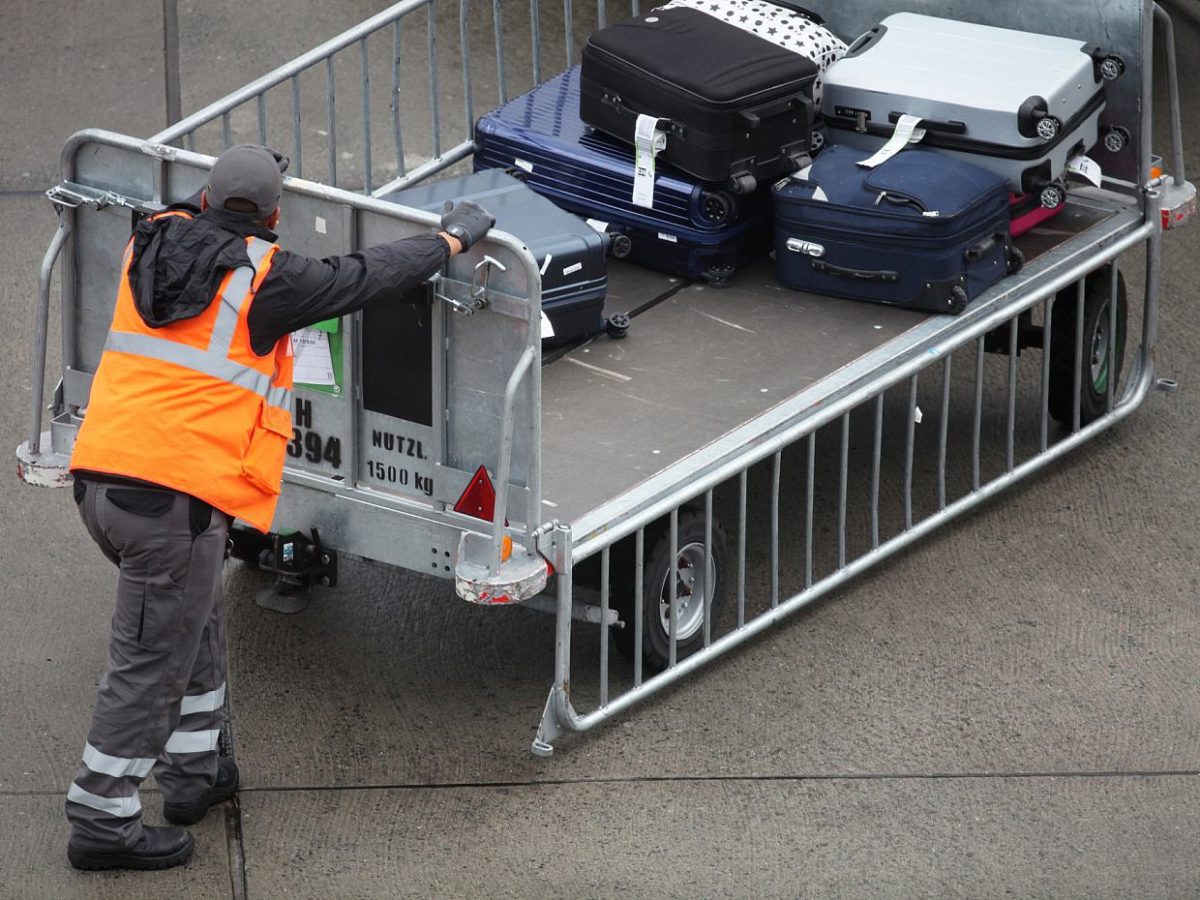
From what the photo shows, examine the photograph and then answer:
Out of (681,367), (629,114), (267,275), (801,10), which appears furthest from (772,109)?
(267,275)

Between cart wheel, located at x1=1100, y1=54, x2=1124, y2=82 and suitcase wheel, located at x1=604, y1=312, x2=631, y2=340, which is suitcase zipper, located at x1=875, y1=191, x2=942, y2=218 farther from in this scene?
cart wheel, located at x1=1100, y1=54, x2=1124, y2=82

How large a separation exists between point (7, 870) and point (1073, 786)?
2856mm

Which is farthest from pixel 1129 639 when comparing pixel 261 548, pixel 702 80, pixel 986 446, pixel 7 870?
pixel 7 870

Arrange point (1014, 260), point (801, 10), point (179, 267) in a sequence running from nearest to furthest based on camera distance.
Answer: point (179, 267) → point (1014, 260) → point (801, 10)

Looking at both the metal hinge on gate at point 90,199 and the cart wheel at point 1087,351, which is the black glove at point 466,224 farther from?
the cart wheel at point 1087,351

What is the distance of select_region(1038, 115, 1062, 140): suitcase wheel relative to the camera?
6.98 m

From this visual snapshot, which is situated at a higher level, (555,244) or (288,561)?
(555,244)

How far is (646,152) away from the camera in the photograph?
6.89m

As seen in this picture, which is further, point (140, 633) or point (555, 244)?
point (555, 244)

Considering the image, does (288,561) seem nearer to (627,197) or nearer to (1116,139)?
(627,197)

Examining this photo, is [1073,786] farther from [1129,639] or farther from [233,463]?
[233,463]

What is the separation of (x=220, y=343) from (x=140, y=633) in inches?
29.2

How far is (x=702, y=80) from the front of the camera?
6.81 metres

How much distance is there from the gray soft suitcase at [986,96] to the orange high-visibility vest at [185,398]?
280 cm
